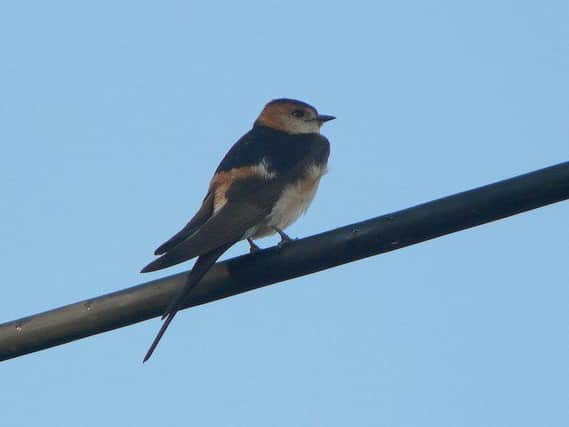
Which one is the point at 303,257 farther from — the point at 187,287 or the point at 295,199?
the point at 295,199

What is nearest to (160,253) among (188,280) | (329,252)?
(188,280)

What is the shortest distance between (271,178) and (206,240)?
3.46 feet

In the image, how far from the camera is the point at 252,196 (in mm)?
5180

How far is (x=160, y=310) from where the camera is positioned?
3604 millimetres

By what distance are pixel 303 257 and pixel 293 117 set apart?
11.5 ft

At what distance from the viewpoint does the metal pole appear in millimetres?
3400

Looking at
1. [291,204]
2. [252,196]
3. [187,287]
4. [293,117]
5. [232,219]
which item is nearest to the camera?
[187,287]

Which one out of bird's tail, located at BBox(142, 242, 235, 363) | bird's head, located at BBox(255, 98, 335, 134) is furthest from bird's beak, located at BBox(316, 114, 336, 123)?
bird's tail, located at BBox(142, 242, 235, 363)

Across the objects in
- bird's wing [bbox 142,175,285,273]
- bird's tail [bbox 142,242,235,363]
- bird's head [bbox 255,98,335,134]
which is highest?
bird's head [bbox 255,98,335,134]

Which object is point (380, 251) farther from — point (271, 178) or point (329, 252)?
point (271, 178)

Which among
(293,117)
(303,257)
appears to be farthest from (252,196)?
(293,117)

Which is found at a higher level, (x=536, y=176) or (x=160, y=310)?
(x=536, y=176)

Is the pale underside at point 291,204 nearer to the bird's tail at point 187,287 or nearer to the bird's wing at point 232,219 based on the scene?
the bird's wing at point 232,219

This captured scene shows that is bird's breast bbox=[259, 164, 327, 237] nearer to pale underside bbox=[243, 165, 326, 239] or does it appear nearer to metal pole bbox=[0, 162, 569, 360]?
pale underside bbox=[243, 165, 326, 239]
